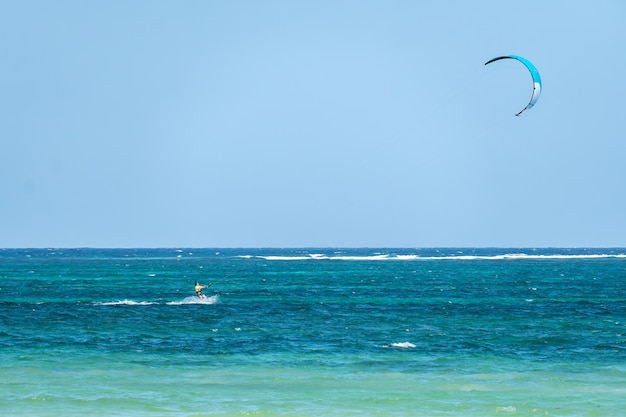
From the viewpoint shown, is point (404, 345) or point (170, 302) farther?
point (170, 302)

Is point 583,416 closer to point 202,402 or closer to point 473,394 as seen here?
point 473,394

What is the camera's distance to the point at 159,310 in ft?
188

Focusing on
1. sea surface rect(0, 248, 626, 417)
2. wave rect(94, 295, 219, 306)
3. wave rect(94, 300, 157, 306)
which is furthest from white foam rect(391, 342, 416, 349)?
wave rect(94, 300, 157, 306)

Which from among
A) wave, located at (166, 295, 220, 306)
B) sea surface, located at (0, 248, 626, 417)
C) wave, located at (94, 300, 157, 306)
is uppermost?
wave, located at (166, 295, 220, 306)

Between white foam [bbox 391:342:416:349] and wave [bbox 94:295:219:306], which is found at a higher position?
wave [bbox 94:295:219:306]

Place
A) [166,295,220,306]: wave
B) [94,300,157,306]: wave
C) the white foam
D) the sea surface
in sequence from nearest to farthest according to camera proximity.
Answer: the sea surface < the white foam < [94,300,157,306]: wave < [166,295,220,306]: wave

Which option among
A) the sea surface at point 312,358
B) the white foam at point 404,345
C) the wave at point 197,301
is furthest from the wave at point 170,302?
the white foam at point 404,345

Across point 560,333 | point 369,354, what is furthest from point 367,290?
point 369,354

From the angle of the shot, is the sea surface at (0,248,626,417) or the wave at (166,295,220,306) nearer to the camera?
the sea surface at (0,248,626,417)

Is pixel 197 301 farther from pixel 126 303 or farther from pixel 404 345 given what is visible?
pixel 404 345

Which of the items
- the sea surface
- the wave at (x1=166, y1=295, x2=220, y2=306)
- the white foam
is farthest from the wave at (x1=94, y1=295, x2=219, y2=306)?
the white foam

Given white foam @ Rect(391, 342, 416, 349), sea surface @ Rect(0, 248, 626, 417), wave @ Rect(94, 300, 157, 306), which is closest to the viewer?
sea surface @ Rect(0, 248, 626, 417)

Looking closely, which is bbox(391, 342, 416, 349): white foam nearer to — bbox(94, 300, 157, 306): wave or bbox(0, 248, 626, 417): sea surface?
bbox(0, 248, 626, 417): sea surface

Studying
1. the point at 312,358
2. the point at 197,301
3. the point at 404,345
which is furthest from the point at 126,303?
the point at 312,358
